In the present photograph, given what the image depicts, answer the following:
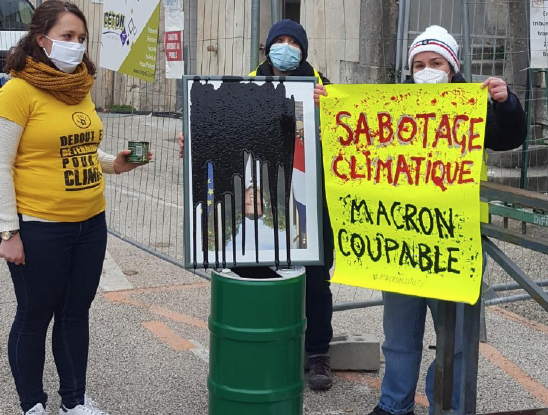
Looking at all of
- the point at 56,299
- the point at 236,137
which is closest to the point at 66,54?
the point at 236,137

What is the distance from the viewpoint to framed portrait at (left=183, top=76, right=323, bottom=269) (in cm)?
376

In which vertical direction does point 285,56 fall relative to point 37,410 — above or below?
above

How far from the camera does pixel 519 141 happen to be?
351cm

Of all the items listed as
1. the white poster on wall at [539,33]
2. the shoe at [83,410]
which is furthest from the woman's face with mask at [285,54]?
the white poster on wall at [539,33]

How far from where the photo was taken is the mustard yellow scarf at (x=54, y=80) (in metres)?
3.67

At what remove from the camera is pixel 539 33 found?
6574 mm

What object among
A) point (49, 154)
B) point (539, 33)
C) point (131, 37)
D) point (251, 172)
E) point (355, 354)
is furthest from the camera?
point (539, 33)

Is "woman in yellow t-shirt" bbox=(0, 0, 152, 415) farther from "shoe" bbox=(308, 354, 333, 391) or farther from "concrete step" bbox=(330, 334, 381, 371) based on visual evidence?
"concrete step" bbox=(330, 334, 381, 371)

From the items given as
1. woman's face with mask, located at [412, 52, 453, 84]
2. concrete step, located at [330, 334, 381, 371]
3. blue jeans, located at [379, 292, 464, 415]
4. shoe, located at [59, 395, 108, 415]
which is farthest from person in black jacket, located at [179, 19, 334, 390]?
shoe, located at [59, 395, 108, 415]

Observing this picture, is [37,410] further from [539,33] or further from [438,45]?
[539,33]

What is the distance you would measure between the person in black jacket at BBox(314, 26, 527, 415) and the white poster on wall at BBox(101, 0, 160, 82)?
7.68 feet

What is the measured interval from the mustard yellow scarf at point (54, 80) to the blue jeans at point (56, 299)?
1.78 feet

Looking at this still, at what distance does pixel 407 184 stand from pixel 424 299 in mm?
625

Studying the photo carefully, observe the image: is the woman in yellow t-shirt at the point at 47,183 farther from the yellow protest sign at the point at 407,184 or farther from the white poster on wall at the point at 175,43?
the white poster on wall at the point at 175,43
